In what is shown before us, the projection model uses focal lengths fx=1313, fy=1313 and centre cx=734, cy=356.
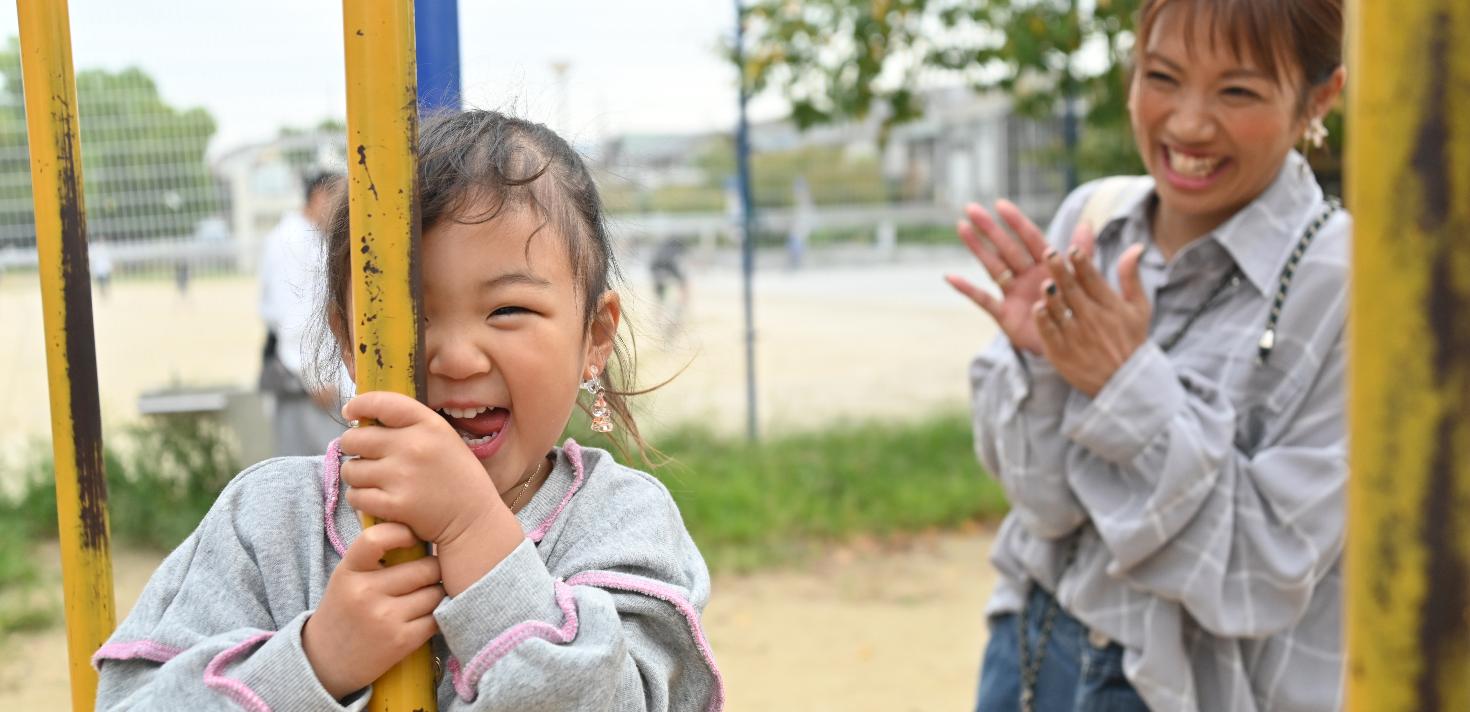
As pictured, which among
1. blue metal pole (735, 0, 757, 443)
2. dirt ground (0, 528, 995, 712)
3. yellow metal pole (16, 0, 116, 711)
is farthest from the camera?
blue metal pole (735, 0, 757, 443)

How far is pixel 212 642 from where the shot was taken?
1.02 meters

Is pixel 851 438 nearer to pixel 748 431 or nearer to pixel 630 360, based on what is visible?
pixel 748 431

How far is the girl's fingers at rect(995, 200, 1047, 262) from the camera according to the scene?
1.89m

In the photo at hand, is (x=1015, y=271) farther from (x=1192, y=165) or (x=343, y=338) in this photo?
(x=343, y=338)

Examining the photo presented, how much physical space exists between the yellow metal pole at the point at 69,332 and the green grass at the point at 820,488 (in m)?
4.10

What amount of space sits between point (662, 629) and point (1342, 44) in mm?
1343

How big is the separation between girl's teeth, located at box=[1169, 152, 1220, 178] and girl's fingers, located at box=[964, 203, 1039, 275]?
243 mm

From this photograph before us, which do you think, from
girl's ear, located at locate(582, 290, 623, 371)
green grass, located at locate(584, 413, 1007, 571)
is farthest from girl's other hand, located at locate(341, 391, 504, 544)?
green grass, located at locate(584, 413, 1007, 571)

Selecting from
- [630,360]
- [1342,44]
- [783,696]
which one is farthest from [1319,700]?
[783,696]

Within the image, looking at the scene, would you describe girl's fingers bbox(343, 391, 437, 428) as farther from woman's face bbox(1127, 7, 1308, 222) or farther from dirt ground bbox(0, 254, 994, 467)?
woman's face bbox(1127, 7, 1308, 222)

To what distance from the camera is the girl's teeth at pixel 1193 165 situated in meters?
1.88

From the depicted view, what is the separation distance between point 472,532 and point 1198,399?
3.86 ft

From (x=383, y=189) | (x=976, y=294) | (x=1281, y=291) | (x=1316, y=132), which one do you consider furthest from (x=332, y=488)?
(x=1316, y=132)

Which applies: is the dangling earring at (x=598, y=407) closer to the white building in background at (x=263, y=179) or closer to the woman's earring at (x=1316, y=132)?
the woman's earring at (x=1316, y=132)
